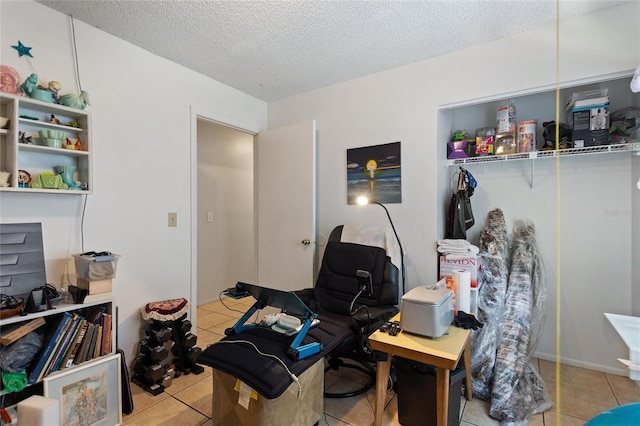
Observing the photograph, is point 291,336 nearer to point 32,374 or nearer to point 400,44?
point 32,374

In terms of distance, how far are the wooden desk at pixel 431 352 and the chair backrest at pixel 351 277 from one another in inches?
23.1

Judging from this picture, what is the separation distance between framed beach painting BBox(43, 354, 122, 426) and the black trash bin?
5.41 ft

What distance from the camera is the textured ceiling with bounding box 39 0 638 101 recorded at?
1.79 m

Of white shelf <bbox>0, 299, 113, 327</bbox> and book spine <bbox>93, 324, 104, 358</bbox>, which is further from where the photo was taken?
book spine <bbox>93, 324, 104, 358</bbox>

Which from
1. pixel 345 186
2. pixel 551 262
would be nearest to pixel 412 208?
pixel 345 186

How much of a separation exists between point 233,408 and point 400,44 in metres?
2.60

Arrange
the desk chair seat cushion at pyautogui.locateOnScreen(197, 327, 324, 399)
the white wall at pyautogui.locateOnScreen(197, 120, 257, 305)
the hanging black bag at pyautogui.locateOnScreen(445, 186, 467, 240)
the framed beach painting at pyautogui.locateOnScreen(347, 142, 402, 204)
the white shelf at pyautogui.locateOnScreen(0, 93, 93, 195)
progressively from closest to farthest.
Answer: the desk chair seat cushion at pyautogui.locateOnScreen(197, 327, 324, 399)
the white shelf at pyautogui.locateOnScreen(0, 93, 93, 195)
the hanging black bag at pyautogui.locateOnScreen(445, 186, 467, 240)
the framed beach painting at pyautogui.locateOnScreen(347, 142, 402, 204)
the white wall at pyautogui.locateOnScreen(197, 120, 257, 305)

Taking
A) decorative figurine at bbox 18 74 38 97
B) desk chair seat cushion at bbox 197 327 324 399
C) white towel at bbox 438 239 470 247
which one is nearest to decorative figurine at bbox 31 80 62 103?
decorative figurine at bbox 18 74 38 97

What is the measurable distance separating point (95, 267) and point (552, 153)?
3.12 meters

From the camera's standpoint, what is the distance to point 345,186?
9.33 ft

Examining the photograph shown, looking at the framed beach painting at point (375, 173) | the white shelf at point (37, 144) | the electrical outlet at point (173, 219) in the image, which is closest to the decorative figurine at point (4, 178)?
the white shelf at point (37, 144)

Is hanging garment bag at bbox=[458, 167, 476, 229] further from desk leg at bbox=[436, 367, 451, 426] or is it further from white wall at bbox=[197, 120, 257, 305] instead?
white wall at bbox=[197, 120, 257, 305]

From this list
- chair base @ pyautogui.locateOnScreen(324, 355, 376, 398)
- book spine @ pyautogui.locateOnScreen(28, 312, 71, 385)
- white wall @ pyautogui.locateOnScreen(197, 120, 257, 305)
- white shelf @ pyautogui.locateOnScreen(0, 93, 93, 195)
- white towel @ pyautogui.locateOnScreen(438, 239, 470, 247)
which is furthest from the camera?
white wall @ pyautogui.locateOnScreen(197, 120, 257, 305)

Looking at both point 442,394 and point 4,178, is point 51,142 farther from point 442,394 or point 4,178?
point 442,394
